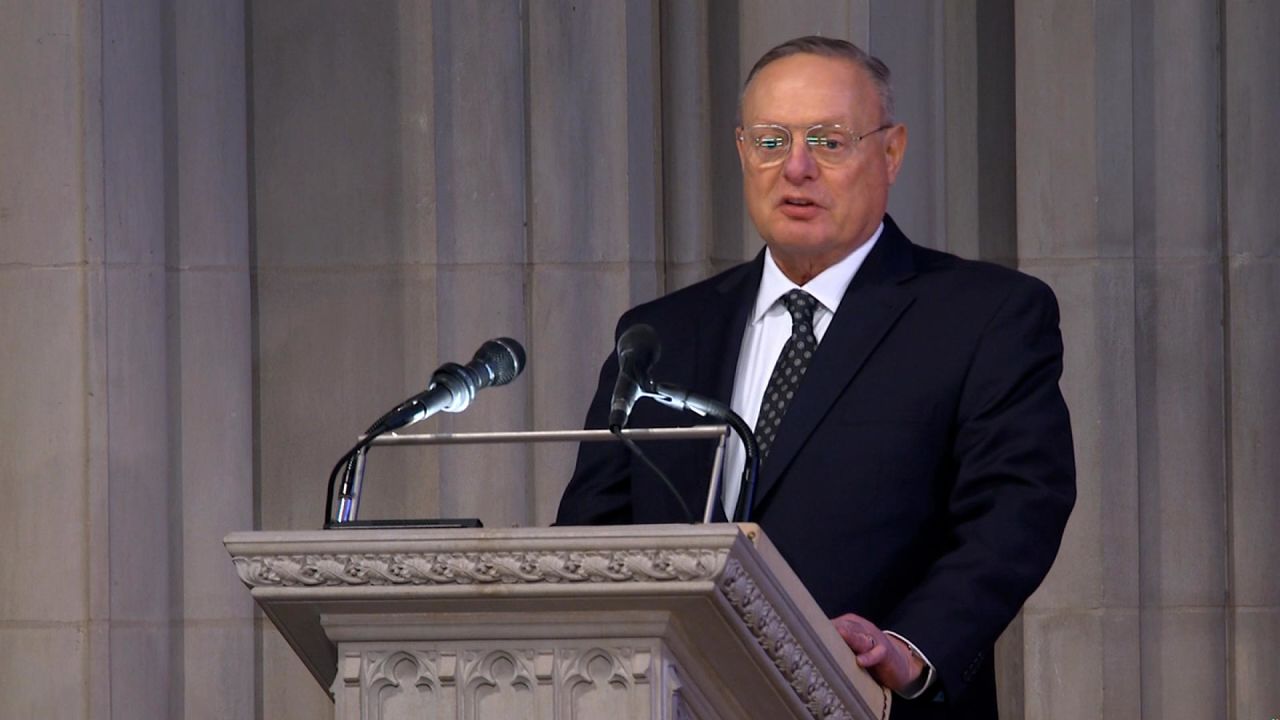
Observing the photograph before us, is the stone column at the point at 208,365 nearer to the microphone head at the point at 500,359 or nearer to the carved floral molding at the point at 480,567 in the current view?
the microphone head at the point at 500,359

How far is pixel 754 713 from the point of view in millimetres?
2396

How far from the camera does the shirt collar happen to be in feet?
10.7

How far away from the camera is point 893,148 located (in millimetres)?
3311

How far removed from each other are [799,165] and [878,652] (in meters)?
0.91

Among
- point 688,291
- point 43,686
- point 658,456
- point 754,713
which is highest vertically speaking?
point 688,291

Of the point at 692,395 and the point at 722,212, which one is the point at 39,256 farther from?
the point at 692,395

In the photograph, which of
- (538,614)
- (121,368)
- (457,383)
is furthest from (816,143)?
(121,368)

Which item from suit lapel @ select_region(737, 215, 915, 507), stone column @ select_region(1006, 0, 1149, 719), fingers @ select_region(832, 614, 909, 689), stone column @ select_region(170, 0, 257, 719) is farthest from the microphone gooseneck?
stone column @ select_region(1006, 0, 1149, 719)

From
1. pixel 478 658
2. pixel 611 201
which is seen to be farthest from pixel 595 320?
pixel 478 658

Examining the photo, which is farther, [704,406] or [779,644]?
[704,406]

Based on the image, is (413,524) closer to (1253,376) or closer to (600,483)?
(600,483)

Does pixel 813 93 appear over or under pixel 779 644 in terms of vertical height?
over

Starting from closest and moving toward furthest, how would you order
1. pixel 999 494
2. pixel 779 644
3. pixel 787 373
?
1. pixel 779 644
2. pixel 999 494
3. pixel 787 373

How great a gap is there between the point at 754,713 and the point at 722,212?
113 inches
